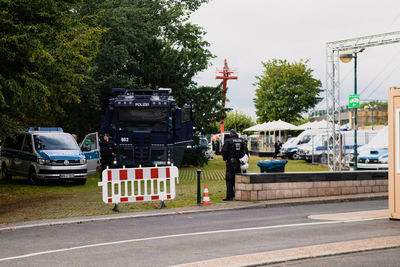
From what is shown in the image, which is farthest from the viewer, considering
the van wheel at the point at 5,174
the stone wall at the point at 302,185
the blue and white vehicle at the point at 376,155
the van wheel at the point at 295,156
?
the van wheel at the point at 295,156

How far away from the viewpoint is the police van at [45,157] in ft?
66.1

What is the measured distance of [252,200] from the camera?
14281mm

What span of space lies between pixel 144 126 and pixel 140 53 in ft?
37.3

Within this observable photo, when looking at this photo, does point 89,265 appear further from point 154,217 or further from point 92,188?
point 92,188

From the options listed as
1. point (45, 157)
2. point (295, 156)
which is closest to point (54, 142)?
point (45, 157)

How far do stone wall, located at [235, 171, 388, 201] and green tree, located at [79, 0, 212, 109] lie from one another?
44.2 feet

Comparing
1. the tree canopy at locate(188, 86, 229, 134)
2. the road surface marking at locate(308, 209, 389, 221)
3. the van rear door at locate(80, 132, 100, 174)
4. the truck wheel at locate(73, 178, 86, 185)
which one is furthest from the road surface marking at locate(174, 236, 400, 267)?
the tree canopy at locate(188, 86, 229, 134)

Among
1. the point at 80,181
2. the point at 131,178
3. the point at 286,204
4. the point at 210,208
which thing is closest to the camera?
the point at 131,178

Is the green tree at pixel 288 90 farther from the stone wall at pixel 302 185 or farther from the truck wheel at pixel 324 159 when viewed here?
the stone wall at pixel 302 185

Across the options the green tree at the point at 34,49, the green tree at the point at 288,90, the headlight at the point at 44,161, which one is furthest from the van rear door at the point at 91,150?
→ the green tree at the point at 288,90

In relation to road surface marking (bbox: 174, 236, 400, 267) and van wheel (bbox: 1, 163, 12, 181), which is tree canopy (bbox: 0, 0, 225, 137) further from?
road surface marking (bbox: 174, 236, 400, 267)

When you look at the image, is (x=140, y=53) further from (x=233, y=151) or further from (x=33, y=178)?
(x=233, y=151)

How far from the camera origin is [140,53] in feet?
106

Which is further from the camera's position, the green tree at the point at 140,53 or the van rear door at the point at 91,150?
the green tree at the point at 140,53
